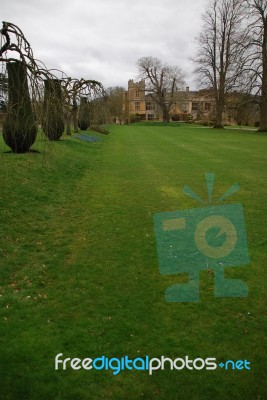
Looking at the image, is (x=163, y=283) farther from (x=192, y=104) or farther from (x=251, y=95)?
(x=192, y=104)

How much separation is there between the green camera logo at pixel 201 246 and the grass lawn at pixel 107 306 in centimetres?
16

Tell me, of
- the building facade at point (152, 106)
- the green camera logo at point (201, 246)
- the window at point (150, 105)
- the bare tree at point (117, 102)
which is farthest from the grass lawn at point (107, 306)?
the window at point (150, 105)

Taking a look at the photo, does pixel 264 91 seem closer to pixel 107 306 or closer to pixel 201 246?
pixel 201 246

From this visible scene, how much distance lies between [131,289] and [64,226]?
3.44m

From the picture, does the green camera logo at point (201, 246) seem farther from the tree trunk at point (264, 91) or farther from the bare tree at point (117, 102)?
the bare tree at point (117, 102)

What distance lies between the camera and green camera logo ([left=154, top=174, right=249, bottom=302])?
5.66 metres

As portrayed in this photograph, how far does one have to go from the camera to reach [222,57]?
2029 inches

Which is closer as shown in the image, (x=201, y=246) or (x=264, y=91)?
(x=201, y=246)

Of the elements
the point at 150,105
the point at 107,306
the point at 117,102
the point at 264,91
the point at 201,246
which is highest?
the point at 150,105

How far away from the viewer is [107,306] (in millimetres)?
5137

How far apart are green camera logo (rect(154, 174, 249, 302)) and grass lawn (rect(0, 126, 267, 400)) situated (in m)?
0.16

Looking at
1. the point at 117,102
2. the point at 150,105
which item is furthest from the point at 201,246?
the point at 150,105

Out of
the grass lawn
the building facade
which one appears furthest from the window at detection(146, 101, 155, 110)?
the grass lawn

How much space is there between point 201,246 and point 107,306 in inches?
108
